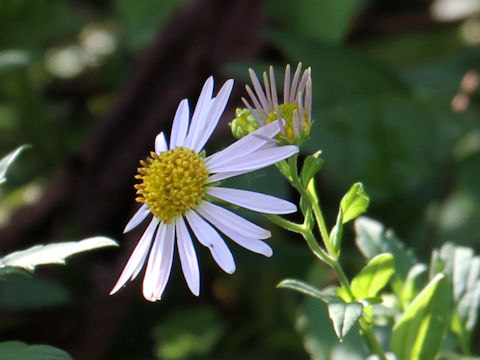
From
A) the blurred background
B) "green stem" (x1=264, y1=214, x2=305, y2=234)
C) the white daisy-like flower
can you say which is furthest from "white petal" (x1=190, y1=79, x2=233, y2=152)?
the blurred background

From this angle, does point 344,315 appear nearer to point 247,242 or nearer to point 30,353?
point 247,242

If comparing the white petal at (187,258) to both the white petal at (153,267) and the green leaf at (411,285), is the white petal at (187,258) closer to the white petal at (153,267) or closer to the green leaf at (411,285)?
the white petal at (153,267)

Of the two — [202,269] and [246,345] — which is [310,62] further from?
[246,345]

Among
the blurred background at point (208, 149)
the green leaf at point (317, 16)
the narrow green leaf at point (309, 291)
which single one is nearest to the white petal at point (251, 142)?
the narrow green leaf at point (309, 291)

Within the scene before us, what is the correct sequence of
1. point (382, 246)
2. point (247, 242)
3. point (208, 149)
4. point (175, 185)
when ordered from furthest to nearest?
point (208, 149)
point (382, 246)
point (175, 185)
point (247, 242)

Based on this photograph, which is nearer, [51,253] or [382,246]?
[51,253]

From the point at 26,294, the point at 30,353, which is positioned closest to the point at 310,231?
the point at 30,353

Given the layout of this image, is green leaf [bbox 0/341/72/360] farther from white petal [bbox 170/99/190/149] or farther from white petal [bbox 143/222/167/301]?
white petal [bbox 170/99/190/149]
